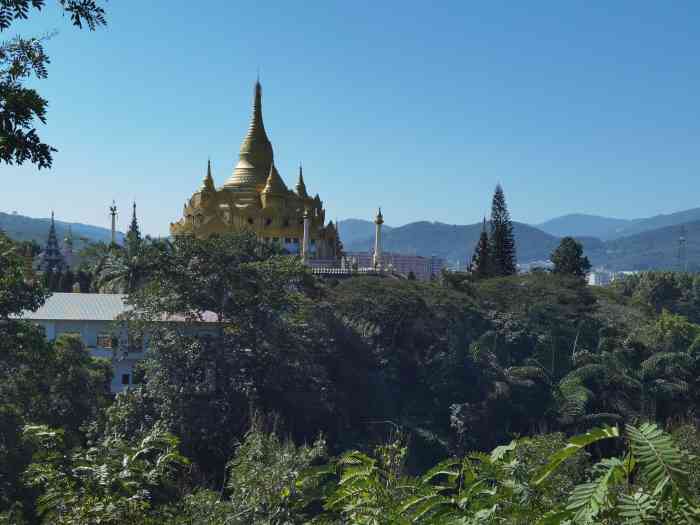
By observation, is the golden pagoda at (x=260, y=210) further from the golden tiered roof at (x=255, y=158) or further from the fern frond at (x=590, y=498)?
the fern frond at (x=590, y=498)

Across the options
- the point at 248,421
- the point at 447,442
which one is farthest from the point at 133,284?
the point at 447,442

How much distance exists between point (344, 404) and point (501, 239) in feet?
100

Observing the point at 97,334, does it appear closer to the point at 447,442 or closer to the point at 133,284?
the point at 133,284

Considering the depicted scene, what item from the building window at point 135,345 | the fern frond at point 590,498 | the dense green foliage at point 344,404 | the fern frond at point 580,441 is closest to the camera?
the fern frond at point 590,498

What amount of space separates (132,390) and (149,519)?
17740 mm

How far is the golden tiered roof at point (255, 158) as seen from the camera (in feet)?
201

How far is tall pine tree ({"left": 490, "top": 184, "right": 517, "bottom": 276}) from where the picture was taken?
57.0 metres

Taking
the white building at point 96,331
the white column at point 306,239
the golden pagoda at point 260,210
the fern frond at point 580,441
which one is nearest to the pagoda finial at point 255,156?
the golden pagoda at point 260,210

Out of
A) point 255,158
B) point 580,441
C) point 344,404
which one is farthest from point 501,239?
point 580,441

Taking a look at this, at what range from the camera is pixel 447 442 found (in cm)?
3134

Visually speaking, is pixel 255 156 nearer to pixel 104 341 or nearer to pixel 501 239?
pixel 501 239

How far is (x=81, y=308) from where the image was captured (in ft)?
113

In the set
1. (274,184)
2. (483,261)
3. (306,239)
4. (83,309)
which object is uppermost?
(274,184)

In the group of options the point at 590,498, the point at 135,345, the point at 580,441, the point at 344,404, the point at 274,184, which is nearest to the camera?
the point at 590,498
